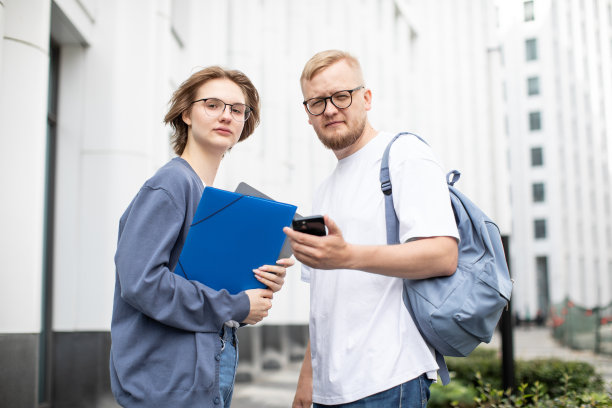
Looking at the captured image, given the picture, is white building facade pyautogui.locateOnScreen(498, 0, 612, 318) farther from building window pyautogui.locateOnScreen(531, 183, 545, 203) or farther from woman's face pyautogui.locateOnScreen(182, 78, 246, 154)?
woman's face pyautogui.locateOnScreen(182, 78, 246, 154)

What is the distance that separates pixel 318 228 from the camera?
2.03 metres

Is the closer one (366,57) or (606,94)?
(366,57)

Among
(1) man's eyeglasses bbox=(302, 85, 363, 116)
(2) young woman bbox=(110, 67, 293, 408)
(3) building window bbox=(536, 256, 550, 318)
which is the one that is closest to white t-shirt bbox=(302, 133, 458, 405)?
(1) man's eyeglasses bbox=(302, 85, 363, 116)

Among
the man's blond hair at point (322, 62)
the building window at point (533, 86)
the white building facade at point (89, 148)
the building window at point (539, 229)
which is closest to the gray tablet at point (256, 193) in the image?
the man's blond hair at point (322, 62)

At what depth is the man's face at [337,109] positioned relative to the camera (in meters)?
2.67

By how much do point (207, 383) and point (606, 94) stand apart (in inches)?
2947

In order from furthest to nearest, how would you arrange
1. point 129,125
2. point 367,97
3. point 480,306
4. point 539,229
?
point 539,229 → point 129,125 → point 367,97 → point 480,306

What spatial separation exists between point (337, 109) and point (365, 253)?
0.77m

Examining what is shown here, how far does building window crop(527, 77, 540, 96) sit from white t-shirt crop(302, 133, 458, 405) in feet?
220

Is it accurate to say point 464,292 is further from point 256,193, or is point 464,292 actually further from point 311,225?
point 256,193

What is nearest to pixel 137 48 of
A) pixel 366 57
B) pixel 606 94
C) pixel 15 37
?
pixel 15 37

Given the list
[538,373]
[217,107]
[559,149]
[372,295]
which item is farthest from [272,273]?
[559,149]

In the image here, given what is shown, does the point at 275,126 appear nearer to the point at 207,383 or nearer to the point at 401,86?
the point at 207,383

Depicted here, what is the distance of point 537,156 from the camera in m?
63.1
